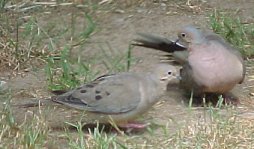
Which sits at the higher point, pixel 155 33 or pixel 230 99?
pixel 155 33

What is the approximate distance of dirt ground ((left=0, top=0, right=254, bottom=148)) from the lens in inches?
190

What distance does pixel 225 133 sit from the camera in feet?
14.0

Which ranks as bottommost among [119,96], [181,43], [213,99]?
[213,99]

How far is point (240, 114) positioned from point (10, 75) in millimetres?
1529

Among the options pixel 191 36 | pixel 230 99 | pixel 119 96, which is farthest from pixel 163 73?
pixel 230 99

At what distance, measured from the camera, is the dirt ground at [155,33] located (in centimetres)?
482

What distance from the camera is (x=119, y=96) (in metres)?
4.45

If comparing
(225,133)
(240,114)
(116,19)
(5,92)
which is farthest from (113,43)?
(225,133)

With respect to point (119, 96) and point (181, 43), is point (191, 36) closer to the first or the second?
point (181, 43)

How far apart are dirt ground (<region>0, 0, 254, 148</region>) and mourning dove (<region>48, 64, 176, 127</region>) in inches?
7.6

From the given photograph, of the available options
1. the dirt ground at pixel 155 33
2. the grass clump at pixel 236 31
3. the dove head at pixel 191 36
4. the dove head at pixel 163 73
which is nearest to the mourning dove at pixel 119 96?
the dove head at pixel 163 73

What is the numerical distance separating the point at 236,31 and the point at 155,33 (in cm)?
63

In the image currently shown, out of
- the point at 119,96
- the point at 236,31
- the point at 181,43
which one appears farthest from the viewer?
the point at 236,31

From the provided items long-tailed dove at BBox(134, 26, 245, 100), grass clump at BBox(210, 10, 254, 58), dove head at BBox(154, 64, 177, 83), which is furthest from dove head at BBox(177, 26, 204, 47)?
grass clump at BBox(210, 10, 254, 58)
